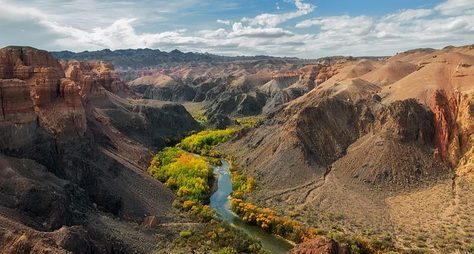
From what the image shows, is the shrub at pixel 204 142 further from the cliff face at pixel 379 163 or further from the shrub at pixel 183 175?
the shrub at pixel 183 175

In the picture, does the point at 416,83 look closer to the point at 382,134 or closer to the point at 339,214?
the point at 382,134

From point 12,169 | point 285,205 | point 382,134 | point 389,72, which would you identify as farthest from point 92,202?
point 389,72

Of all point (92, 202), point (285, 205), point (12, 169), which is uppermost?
point (12, 169)

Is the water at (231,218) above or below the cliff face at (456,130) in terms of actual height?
below

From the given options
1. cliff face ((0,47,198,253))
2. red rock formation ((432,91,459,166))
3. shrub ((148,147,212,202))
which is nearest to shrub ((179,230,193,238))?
cliff face ((0,47,198,253))

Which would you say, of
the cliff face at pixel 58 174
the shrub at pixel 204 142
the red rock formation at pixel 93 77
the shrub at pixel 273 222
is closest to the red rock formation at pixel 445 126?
the shrub at pixel 273 222

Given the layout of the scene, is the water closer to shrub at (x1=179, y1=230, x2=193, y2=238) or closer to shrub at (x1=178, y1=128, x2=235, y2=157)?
shrub at (x1=179, y1=230, x2=193, y2=238)
